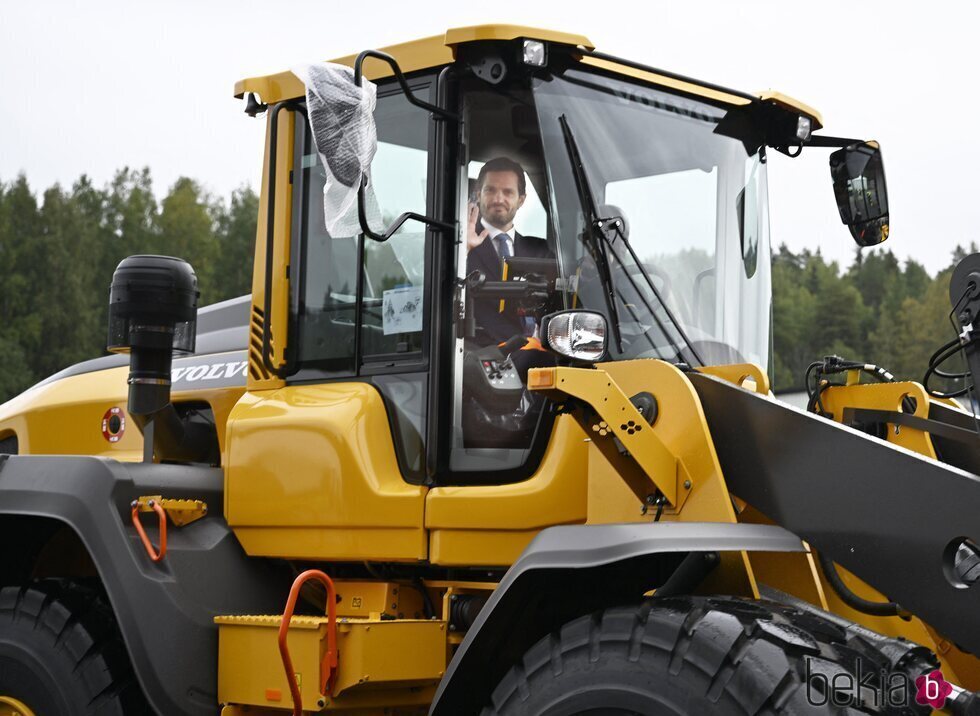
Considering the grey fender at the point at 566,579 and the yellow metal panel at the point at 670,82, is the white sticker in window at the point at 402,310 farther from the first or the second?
the grey fender at the point at 566,579

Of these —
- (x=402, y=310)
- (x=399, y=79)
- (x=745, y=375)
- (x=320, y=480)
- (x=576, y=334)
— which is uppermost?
(x=399, y=79)

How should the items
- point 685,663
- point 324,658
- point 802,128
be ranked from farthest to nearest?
A: point 802,128 → point 324,658 → point 685,663

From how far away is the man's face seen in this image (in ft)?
14.5

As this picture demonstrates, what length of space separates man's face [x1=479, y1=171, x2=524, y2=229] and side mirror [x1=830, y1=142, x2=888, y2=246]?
1.51 meters

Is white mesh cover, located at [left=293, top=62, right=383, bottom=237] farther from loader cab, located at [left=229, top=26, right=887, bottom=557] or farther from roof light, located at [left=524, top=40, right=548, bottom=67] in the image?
roof light, located at [left=524, top=40, right=548, bottom=67]

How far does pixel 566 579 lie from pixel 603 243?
1264 millimetres

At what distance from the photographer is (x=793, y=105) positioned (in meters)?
5.09

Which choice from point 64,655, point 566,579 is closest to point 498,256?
point 566,579

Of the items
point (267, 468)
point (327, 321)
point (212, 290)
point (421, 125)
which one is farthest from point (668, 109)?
point (212, 290)

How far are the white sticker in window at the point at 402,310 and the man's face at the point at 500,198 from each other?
0.37 m

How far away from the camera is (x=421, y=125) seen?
14.9ft

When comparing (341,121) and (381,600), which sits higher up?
(341,121)

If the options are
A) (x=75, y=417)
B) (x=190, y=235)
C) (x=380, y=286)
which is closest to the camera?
(x=380, y=286)

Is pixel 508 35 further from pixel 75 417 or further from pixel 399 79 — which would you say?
pixel 75 417
